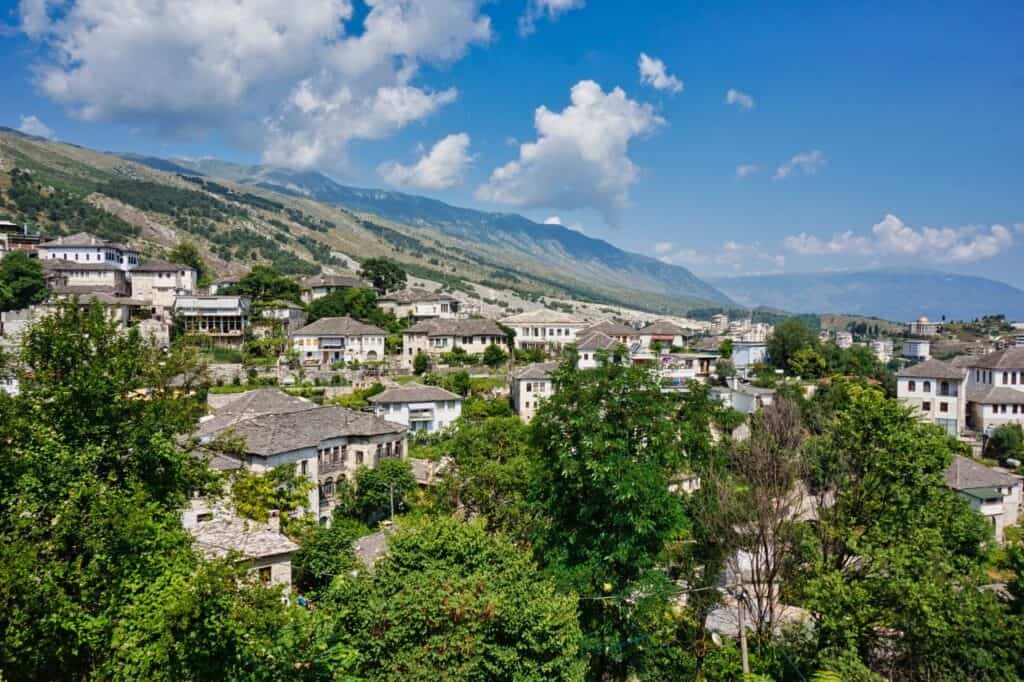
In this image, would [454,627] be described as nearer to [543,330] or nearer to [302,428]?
[302,428]

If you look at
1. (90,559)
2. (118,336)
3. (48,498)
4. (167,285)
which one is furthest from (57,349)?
(167,285)

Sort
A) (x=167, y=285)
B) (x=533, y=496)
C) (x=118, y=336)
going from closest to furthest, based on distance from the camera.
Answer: (x=118, y=336) < (x=533, y=496) < (x=167, y=285)

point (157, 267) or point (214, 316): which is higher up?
point (157, 267)

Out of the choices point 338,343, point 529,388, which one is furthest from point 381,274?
point 529,388

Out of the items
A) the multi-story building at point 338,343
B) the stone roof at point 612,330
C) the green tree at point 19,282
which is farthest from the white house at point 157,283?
the stone roof at point 612,330

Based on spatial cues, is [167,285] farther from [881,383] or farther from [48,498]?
[881,383]

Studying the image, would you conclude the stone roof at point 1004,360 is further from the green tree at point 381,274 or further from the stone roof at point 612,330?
the green tree at point 381,274
